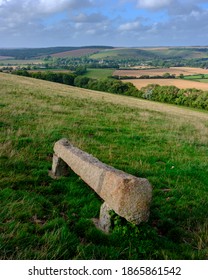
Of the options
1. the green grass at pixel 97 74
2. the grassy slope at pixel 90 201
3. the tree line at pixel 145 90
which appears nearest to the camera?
the grassy slope at pixel 90 201

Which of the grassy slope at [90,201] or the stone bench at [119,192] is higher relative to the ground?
the stone bench at [119,192]

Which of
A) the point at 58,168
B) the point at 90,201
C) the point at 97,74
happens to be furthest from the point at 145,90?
the point at 90,201

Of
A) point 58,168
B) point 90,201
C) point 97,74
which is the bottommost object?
point 90,201

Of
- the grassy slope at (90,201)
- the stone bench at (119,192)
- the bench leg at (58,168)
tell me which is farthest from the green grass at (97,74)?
the stone bench at (119,192)

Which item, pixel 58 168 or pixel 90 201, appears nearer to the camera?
pixel 90 201

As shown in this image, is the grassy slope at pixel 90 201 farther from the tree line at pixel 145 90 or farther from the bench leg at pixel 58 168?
the tree line at pixel 145 90

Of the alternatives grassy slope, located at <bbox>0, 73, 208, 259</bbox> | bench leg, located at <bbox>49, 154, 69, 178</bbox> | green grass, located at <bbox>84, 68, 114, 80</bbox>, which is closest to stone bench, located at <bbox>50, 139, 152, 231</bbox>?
grassy slope, located at <bbox>0, 73, 208, 259</bbox>

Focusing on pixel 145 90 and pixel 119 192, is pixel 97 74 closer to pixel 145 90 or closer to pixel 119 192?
pixel 145 90

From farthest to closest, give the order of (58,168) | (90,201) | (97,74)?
(97,74), (58,168), (90,201)

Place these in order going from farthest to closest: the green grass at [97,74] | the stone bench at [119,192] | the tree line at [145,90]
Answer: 1. the green grass at [97,74]
2. the tree line at [145,90]
3. the stone bench at [119,192]

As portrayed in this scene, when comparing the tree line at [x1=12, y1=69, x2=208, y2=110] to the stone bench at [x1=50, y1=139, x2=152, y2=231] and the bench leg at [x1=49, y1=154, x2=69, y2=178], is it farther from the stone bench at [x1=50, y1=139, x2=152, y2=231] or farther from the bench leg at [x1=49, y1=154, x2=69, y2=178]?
the stone bench at [x1=50, y1=139, x2=152, y2=231]

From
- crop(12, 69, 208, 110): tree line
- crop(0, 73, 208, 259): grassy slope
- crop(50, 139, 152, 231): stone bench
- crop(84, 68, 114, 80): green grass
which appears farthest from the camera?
crop(84, 68, 114, 80): green grass

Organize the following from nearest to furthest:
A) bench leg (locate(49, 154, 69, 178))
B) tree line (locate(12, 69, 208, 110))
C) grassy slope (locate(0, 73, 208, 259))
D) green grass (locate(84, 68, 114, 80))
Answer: grassy slope (locate(0, 73, 208, 259)) < bench leg (locate(49, 154, 69, 178)) < tree line (locate(12, 69, 208, 110)) < green grass (locate(84, 68, 114, 80))
